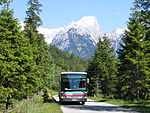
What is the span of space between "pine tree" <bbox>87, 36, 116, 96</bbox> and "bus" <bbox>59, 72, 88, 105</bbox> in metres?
33.0

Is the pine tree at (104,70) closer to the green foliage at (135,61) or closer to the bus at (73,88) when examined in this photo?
the green foliage at (135,61)

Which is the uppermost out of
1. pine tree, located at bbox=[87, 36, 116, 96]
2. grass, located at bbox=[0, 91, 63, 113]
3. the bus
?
pine tree, located at bbox=[87, 36, 116, 96]

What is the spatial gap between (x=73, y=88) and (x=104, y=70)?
114 ft

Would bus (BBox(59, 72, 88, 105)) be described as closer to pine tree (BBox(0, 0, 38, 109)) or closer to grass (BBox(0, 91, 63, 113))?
grass (BBox(0, 91, 63, 113))

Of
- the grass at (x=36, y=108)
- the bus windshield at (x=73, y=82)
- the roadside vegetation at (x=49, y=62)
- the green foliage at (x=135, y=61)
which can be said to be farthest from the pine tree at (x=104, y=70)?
the grass at (x=36, y=108)

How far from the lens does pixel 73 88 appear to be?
27547 mm

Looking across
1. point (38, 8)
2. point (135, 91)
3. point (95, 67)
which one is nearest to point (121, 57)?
point (135, 91)

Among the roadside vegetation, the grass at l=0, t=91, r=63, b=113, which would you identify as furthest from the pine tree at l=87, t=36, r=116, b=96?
the grass at l=0, t=91, r=63, b=113

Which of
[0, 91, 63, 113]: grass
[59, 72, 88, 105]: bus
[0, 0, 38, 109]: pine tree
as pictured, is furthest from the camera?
[59, 72, 88, 105]: bus

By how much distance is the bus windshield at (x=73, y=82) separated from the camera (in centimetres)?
2762

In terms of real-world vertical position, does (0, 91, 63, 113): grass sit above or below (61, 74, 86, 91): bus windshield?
below

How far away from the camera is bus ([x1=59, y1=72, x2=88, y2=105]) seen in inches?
1072

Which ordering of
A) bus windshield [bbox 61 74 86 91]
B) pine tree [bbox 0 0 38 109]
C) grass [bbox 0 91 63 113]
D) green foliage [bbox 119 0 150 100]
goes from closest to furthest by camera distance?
grass [bbox 0 91 63 113] → pine tree [bbox 0 0 38 109] → bus windshield [bbox 61 74 86 91] → green foliage [bbox 119 0 150 100]

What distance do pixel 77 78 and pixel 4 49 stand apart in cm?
899
